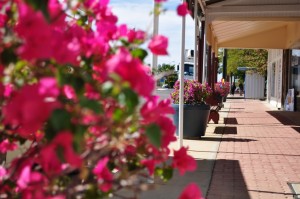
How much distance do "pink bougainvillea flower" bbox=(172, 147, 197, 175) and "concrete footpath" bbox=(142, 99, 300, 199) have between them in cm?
200

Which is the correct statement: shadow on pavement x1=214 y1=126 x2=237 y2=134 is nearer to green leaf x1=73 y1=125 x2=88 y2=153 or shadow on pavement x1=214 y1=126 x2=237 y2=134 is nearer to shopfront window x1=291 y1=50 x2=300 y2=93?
shopfront window x1=291 y1=50 x2=300 y2=93

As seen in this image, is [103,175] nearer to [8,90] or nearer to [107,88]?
[8,90]

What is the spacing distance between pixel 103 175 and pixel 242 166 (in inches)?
228

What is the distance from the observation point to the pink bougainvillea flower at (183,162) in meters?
2.01

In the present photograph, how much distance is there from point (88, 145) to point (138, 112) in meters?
0.27

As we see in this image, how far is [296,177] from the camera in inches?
259

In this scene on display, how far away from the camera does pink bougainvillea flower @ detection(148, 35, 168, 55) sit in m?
1.77

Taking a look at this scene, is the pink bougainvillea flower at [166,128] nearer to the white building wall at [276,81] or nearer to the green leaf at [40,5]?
the green leaf at [40,5]

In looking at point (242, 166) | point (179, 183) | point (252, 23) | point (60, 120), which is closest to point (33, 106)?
point (60, 120)

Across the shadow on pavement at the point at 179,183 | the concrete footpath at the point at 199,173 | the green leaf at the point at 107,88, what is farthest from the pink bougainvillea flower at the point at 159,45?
the shadow on pavement at the point at 179,183

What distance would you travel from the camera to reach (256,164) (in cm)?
752

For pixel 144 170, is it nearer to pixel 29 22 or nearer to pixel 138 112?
pixel 138 112

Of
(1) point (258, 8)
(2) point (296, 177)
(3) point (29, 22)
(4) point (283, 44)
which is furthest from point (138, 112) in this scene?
(4) point (283, 44)

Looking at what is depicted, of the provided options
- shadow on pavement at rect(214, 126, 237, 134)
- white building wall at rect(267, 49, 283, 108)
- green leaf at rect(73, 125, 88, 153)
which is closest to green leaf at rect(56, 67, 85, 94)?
green leaf at rect(73, 125, 88, 153)
